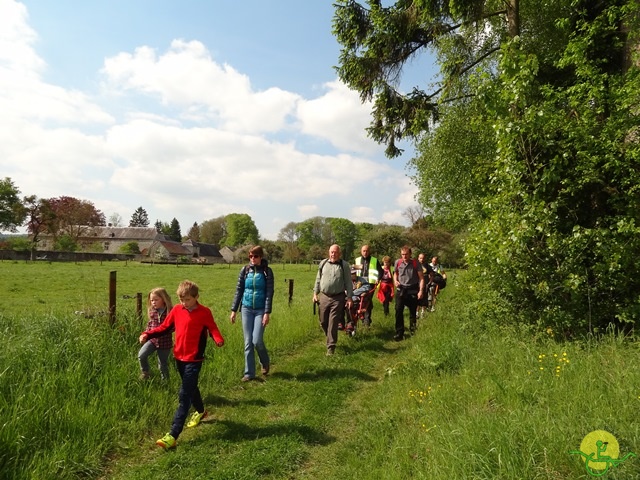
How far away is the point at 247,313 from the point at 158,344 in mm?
1403

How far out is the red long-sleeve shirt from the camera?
4.46m

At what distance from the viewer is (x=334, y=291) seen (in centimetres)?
754

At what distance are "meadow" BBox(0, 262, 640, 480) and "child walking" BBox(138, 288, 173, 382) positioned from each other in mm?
141

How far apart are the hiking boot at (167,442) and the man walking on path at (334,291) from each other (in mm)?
3733

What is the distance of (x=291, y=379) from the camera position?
240 inches

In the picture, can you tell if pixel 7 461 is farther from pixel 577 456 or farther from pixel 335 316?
pixel 335 316

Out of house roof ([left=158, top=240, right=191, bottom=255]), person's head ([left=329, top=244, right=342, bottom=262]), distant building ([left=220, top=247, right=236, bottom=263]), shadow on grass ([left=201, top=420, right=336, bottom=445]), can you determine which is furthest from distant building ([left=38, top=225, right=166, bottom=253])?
shadow on grass ([left=201, top=420, right=336, bottom=445])

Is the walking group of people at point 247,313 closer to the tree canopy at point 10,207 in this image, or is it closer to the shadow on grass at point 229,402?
the shadow on grass at point 229,402

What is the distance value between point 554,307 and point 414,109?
6038mm

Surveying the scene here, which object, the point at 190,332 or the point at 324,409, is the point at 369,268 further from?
the point at 190,332

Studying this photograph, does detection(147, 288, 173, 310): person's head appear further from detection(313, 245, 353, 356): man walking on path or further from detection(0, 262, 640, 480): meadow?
detection(313, 245, 353, 356): man walking on path

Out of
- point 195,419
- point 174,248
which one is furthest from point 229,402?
point 174,248

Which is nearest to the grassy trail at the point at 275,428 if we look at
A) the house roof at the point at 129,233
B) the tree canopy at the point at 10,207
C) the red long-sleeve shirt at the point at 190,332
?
the red long-sleeve shirt at the point at 190,332

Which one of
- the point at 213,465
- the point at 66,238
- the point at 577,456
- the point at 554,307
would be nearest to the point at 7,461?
the point at 213,465
